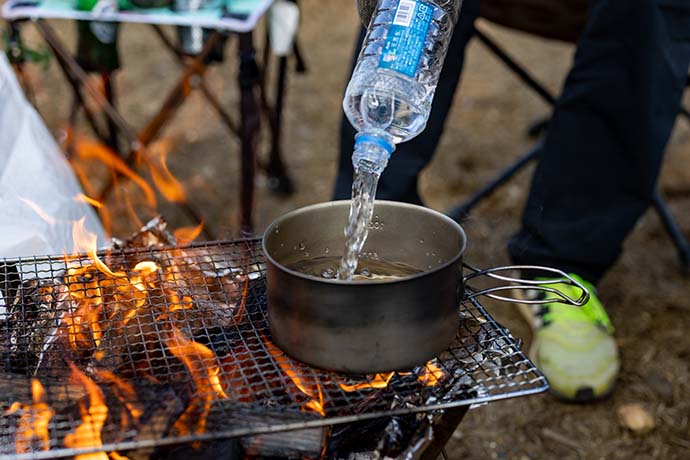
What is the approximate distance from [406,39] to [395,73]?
0.20 ft

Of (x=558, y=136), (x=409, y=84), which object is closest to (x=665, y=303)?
(x=558, y=136)

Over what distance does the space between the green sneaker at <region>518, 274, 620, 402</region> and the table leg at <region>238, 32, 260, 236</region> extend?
3.16 feet

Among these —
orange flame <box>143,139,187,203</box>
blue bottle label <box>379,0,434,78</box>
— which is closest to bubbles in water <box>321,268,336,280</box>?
blue bottle label <box>379,0,434,78</box>

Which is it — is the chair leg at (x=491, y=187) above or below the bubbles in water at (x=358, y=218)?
below

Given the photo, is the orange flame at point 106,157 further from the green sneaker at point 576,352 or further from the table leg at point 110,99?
the green sneaker at point 576,352

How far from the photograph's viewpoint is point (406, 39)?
1328 mm

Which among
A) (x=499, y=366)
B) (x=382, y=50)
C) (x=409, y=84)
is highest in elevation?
(x=382, y=50)

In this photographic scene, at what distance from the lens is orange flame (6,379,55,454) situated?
3.75 ft

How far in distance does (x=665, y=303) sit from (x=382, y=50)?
6.16 feet

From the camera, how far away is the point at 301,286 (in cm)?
116

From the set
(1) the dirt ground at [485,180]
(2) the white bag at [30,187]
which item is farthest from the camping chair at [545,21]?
(2) the white bag at [30,187]

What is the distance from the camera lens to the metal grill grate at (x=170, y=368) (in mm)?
1159

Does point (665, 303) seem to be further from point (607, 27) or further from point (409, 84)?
point (409, 84)

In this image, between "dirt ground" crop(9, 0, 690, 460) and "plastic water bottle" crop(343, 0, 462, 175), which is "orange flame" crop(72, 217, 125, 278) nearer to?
"dirt ground" crop(9, 0, 690, 460)
